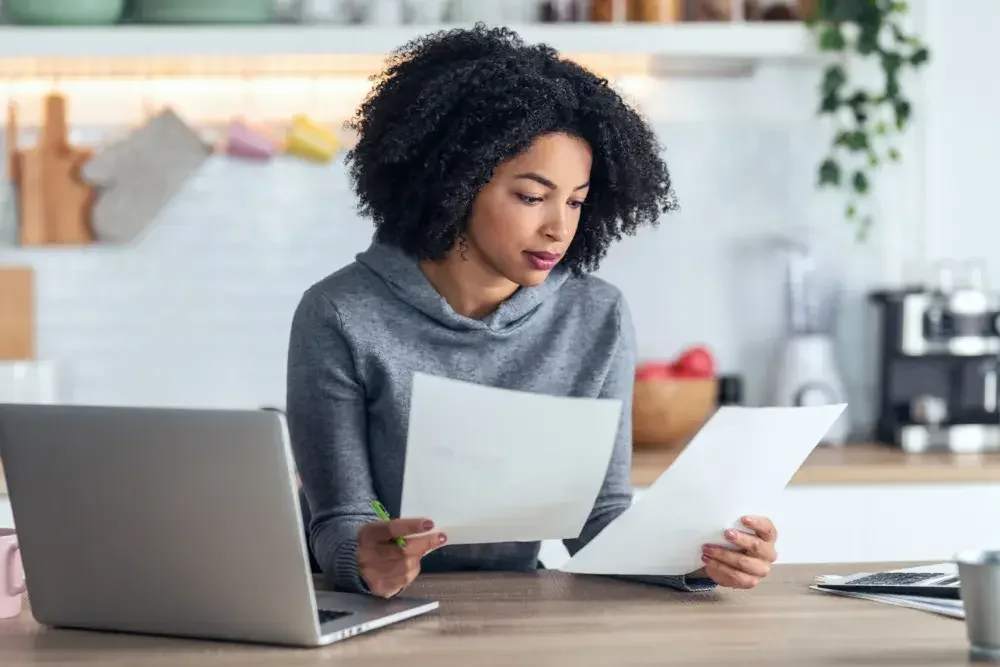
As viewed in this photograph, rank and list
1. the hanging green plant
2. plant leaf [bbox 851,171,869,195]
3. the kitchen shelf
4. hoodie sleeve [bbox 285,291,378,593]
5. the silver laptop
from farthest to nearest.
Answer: plant leaf [bbox 851,171,869,195] < the hanging green plant < the kitchen shelf < hoodie sleeve [bbox 285,291,378,593] < the silver laptop

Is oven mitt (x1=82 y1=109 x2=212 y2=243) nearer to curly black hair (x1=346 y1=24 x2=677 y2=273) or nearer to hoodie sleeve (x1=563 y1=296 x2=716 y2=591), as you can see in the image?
curly black hair (x1=346 y1=24 x2=677 y2=273)

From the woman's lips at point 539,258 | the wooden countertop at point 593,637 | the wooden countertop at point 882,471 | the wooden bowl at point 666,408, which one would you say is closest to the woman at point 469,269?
the woman's lips at point 539,258

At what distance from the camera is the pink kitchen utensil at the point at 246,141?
10.2ft

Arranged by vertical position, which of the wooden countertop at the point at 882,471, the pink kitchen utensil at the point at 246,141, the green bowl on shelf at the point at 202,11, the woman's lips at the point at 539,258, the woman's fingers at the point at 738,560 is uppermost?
the green bowl on shelf at the point at 202,11

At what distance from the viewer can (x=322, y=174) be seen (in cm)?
315

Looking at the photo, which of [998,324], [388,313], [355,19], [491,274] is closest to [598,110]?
[491,274]

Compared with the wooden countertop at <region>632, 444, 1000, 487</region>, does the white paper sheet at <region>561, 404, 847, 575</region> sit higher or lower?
higher

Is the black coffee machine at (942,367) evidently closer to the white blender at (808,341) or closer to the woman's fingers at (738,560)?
the white blender at (808,341)

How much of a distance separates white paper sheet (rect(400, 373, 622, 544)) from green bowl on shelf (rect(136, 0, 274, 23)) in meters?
1.80

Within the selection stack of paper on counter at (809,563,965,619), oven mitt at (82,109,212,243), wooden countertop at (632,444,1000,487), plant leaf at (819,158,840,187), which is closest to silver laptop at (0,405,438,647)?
stack of paper on counter at (809,563,965,619)

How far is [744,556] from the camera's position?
146 cm

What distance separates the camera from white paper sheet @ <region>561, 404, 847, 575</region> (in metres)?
1.37

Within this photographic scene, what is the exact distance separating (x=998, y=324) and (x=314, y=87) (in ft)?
5.20

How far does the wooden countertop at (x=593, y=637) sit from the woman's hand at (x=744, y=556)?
0.02 m
